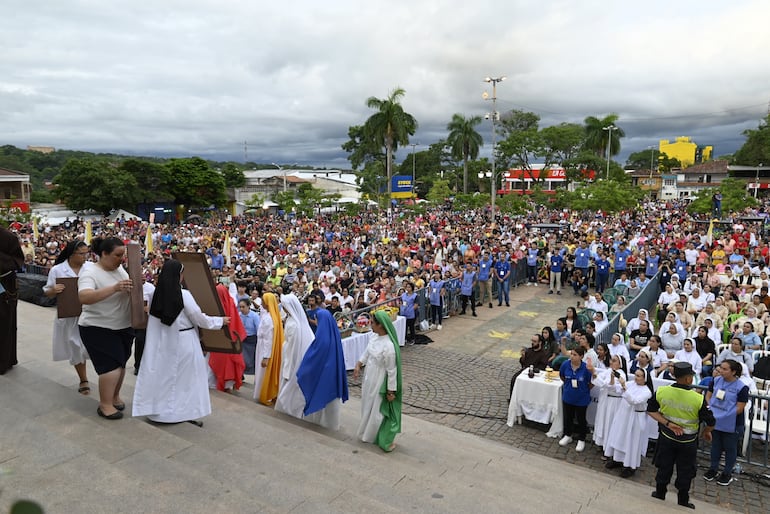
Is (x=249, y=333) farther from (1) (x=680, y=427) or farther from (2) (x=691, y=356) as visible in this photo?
(2) (x=691, y=356)

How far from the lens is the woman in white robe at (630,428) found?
5.55 meters

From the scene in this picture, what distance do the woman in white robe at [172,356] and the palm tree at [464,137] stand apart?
52926mm

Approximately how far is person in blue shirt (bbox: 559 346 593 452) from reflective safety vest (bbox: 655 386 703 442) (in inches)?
65.6

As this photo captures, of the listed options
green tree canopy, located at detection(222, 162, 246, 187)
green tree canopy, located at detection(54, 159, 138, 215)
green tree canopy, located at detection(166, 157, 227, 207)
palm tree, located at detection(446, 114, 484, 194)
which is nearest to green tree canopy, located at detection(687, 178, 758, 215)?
palm tree, located at detection(446, 114, 484, 194)

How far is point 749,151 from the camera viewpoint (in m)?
62.8

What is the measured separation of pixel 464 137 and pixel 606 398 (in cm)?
5165

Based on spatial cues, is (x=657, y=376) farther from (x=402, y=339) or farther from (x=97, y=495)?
(x=97, y=495)

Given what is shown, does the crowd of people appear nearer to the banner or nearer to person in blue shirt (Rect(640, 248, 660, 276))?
person in blue shirt (Rect(640, 248, 660, 276))

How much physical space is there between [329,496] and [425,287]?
863 cm

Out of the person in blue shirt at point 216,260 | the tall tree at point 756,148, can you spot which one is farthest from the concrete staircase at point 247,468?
the tall tree at point 756,148

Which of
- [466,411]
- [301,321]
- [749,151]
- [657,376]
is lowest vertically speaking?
[466,411]

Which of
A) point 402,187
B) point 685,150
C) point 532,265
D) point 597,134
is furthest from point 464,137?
point 685,150

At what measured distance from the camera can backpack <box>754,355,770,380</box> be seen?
689 cm

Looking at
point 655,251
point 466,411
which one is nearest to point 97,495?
point 466,411
